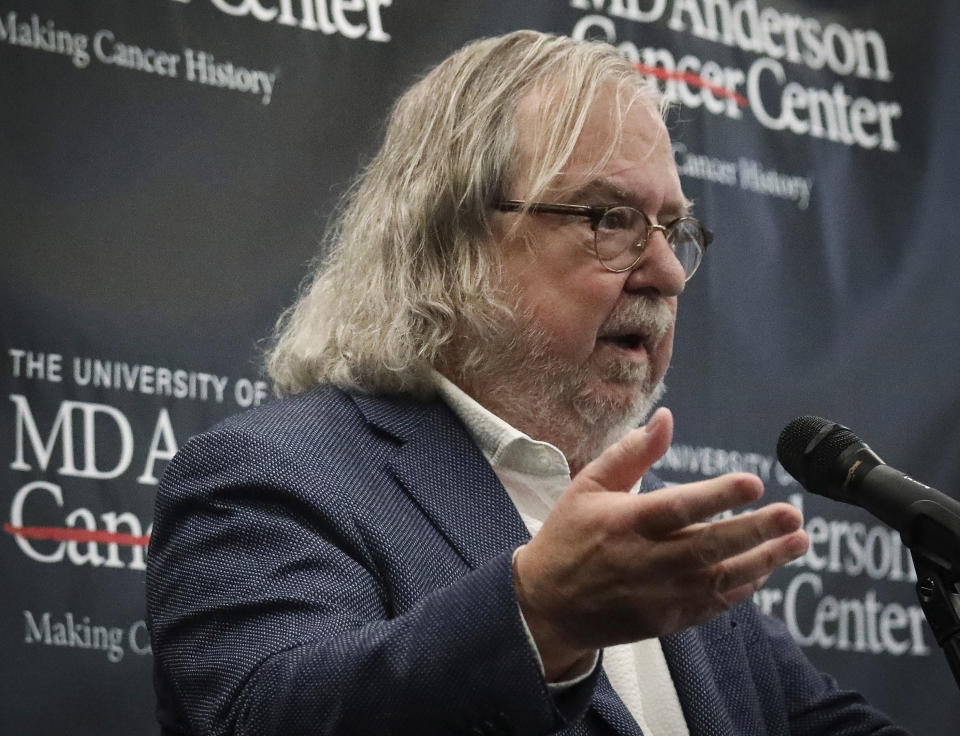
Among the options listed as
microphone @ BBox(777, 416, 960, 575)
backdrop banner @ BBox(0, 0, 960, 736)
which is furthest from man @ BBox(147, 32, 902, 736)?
backdrop banner @ BBox(0, 0, 960, 736)

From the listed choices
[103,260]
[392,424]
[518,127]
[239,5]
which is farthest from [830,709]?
[239,5]

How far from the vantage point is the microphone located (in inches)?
58.8

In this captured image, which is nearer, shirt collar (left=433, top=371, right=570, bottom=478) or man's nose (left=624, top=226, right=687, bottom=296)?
shirt collar (left=433, top=371, right=570, bottom=478)

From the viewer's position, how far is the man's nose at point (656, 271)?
7.69 ft

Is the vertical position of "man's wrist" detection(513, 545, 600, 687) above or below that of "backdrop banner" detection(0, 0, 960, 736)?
below

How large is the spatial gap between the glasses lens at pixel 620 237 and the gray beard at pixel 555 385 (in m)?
0.08

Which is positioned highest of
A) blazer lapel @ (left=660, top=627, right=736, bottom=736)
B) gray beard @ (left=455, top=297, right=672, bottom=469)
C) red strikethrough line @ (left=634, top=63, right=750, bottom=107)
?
red strikethrough line @ (left=634, top=63, right=750, bottom=107)

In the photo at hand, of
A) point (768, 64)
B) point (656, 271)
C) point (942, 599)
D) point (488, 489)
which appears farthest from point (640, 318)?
point (768, 64)

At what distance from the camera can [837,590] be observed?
12.0 feet

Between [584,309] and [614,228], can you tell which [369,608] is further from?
[614,228]

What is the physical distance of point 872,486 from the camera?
1601 mm

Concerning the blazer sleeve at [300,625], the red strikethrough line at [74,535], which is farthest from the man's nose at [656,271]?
the red strikethrough line at [74,535]

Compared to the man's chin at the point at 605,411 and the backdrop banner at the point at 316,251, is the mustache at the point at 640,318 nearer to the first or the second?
the man's chin at the point at 605,411

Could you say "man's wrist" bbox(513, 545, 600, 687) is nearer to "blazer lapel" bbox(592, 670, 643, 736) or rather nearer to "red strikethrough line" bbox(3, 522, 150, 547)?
"blazer lapel" bbox(592, 670, 643, 736)
